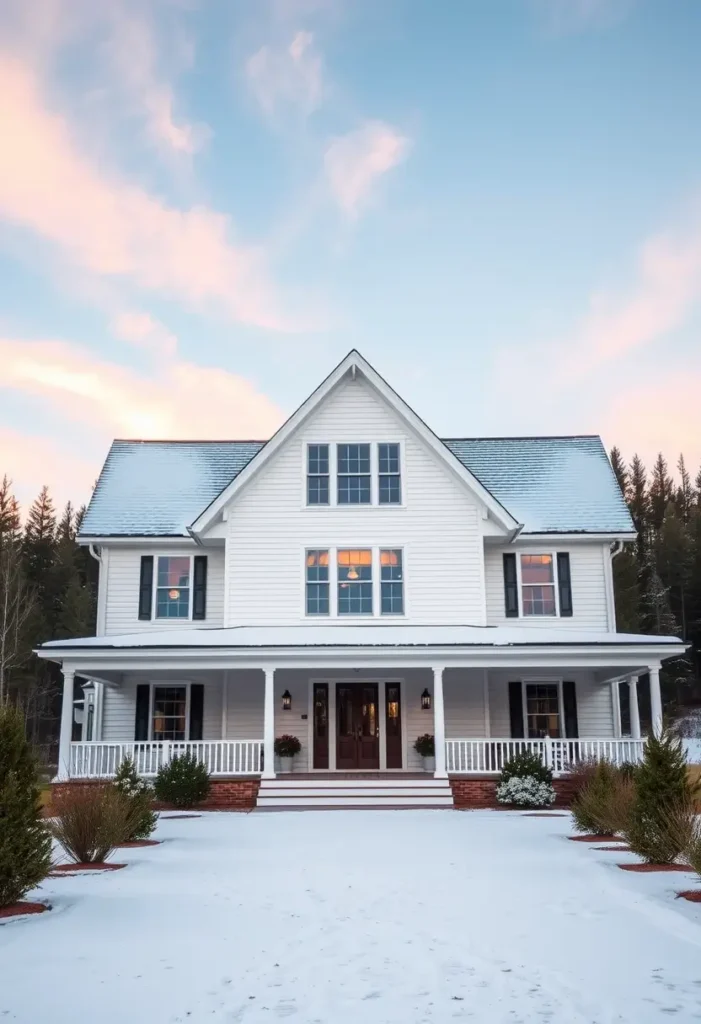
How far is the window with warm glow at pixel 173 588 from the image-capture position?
2489 cm

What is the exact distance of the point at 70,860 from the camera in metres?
12.2

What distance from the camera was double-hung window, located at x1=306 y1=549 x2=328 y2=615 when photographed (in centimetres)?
2370

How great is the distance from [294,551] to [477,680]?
5.69 m

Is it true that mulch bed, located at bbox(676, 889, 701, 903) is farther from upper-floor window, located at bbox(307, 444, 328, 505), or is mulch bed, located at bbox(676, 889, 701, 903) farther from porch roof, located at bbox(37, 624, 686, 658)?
upper-floor window, located at bbox(307, 444, 328, 505)

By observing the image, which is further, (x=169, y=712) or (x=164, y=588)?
(x=164, y=588)

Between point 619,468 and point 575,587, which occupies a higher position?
point 619,468

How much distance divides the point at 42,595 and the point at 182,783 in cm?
5038

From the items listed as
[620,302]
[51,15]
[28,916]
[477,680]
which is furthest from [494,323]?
[28,916]

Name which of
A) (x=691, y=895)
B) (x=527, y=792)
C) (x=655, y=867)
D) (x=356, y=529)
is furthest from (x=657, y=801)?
(x=356, y=529)

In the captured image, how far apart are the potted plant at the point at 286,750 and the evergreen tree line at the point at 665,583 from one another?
39.3 metres

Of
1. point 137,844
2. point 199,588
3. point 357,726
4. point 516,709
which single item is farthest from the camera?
point 199,588

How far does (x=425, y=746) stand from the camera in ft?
74.2

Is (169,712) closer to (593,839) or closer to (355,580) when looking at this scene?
(355,580)

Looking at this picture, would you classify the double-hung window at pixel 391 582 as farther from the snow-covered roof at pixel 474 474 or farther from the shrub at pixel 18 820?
the shrub at pixel 18 820
